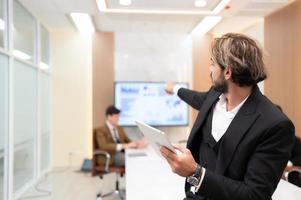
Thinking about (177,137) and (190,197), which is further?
(177,137)

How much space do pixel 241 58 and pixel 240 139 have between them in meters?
0.31

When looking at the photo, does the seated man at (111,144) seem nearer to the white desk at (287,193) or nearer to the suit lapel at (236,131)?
the white desk at (287,193)

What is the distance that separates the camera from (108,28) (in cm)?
611

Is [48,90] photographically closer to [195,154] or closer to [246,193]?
[195,154]

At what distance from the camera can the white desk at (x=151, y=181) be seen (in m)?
2.17

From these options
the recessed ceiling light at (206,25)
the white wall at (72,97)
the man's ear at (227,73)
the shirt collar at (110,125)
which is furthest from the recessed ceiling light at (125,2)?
the man's ear at (227,73)

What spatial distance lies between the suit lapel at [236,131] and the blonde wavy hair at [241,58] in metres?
0.10

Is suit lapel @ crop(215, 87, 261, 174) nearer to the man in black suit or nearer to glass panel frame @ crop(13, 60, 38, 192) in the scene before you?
the man in black suit

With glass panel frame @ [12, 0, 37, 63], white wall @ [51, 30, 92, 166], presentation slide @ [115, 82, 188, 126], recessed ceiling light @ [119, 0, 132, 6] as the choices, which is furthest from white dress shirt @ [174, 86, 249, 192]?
white wall @ [51, 30, 92, 166]

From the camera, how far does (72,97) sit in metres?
6.54

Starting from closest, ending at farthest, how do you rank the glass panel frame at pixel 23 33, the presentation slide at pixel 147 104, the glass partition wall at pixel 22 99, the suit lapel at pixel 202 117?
the suit lapel at pixel 202 117
the glass partition wall at pixel 22 99
the glass panel frame at pixel 23 33
the presentation slide at pixel 147 104

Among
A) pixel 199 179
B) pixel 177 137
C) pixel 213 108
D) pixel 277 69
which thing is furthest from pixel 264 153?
pixel 177 137

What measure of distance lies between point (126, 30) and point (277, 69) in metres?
3.05

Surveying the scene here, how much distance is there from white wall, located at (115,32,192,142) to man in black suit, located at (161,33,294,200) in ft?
16.8
